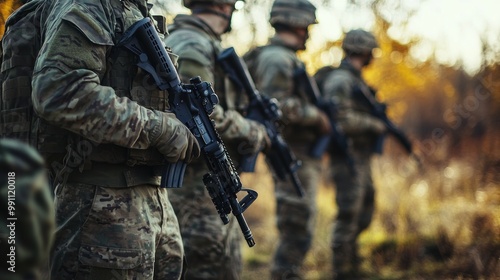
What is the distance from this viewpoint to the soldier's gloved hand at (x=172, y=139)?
2277 millimetres

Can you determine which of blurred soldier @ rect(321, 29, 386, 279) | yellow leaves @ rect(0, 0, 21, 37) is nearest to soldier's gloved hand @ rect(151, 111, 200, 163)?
yellow leaves @ rect(0, 0, 21, 37)

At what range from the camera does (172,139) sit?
2.30 m

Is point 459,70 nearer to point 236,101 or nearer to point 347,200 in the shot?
point 347,200

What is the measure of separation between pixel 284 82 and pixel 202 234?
1.82 metres

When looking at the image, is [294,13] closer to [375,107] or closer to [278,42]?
[278,42]

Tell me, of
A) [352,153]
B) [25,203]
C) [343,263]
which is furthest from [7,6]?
[343,263]

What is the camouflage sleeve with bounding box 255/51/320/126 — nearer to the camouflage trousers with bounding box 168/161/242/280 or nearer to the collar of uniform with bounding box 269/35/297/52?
the collar of uniform with bounding box 269/35/297/52

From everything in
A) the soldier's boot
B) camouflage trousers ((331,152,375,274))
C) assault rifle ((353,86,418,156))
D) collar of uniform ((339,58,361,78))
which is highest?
collar of uniform ((339,58,361,78))

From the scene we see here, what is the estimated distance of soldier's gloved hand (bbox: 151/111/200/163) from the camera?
228cm

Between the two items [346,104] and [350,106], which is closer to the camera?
[346,104]

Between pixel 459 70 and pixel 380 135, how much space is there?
9.87m

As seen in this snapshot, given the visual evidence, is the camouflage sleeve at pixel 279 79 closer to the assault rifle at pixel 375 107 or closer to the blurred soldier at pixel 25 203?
the assault rifle at pixel 375 107

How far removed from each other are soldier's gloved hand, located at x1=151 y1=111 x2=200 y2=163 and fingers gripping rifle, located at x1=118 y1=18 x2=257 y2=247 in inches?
3.7

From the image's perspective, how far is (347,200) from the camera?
20.2 feet
